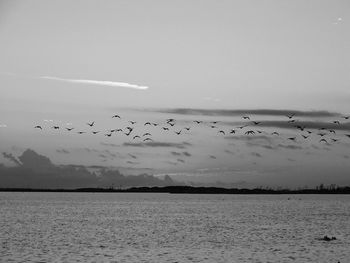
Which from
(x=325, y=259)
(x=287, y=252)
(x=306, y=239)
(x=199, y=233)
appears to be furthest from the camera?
(x=199, y=233)

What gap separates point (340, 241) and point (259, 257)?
2013 cm

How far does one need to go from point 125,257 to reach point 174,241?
1746cm

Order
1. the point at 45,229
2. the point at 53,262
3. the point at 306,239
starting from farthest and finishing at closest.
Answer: the point at 45,229 < the point at 306,239 < the point at 53,262

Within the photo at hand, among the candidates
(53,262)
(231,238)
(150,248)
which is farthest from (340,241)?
(53,262)

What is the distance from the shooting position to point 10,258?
192ft

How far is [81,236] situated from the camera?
82.5 metres

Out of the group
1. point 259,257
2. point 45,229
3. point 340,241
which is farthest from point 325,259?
point 45,229

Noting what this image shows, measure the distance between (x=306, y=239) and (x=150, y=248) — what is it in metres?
23.7

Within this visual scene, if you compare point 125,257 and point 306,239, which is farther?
point 306,239

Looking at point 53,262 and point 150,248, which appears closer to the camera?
point 53,262

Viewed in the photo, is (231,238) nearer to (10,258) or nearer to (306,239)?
(306,239)

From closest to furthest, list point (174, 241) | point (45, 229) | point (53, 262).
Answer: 1. point (53, 262)
2. point (174, 241)
3. point (45, 229)

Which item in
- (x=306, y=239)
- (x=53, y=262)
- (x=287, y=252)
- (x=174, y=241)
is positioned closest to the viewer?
(x=53, y=262)

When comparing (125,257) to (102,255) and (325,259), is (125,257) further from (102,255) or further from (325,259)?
(325,259)
